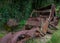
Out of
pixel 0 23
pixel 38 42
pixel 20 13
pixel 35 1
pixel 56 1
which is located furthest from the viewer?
pixel 56 1

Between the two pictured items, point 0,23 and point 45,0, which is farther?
point 45,0

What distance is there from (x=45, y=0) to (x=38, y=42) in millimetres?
4834

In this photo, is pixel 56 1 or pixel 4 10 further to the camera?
pixel 56 1

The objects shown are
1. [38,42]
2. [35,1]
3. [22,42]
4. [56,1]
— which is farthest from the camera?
[56,1]

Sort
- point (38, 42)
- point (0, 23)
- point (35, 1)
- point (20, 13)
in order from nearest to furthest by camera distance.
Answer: point (38, 42) < point (0, 23) < point (20, 13) < point (35, 1)

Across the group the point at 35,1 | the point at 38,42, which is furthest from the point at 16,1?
the point at 38,42

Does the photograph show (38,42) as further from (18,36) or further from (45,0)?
(45,0)

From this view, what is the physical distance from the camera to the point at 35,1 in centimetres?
748

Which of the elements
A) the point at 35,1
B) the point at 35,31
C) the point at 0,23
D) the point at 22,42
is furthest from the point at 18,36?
the point at 35,1

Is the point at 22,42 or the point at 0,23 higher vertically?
the point at 22,42

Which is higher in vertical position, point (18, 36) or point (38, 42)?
point (18, 36)

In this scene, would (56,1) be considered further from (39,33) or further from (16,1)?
(39,33)

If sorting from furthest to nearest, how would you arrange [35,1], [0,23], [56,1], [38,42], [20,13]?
[56,1], [35,1], [20,13], [0,23], [38,42]

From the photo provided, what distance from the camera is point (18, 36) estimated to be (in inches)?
82.0
